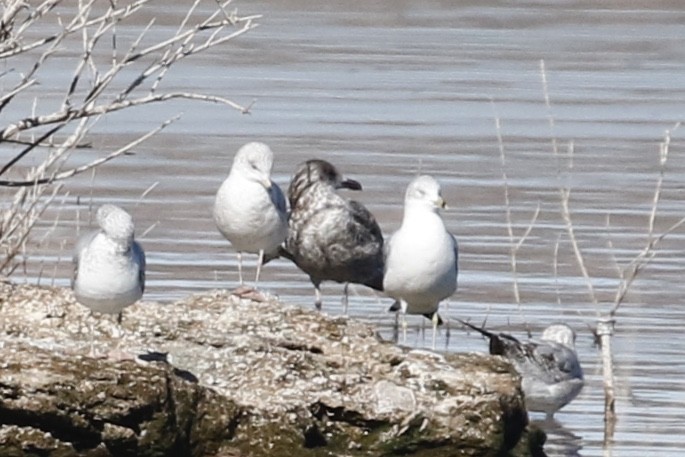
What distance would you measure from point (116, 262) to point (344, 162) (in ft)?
36.2

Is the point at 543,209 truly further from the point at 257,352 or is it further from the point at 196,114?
the point at 257,352

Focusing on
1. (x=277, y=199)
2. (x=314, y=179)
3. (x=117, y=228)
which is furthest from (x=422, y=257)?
(x=117, y=228)

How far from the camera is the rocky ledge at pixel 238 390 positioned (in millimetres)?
9016

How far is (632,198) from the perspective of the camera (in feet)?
61.8

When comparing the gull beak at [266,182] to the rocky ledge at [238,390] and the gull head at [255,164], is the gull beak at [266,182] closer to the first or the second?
the gull head at [255,164]

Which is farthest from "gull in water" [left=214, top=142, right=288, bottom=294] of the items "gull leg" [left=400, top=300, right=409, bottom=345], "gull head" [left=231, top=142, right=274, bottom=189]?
"gull leg" [left=400, top=300, right=409, bottom=345]

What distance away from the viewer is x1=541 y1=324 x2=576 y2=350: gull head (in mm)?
12348

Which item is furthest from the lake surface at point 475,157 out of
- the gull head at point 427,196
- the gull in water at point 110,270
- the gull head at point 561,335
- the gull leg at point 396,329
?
the gull in water at point 110,270

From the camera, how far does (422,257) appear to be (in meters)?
11.6

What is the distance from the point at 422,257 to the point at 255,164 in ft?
3.47

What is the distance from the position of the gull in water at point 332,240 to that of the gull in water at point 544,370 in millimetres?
1154

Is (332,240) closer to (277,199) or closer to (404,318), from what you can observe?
(404,318)

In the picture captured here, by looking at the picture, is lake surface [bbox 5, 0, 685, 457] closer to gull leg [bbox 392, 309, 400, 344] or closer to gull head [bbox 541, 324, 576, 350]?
gull leg [bbox 392, 309, 400, 344]

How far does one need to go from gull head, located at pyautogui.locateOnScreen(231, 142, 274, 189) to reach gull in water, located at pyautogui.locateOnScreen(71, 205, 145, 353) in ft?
7.38
